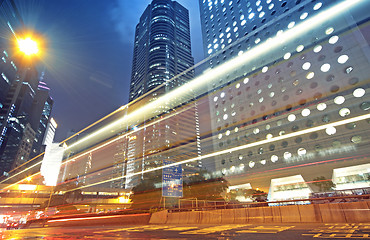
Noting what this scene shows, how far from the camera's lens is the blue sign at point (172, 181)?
44.2ft

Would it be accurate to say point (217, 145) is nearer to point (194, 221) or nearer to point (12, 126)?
point (194, 221)

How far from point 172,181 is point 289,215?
7.82 meters

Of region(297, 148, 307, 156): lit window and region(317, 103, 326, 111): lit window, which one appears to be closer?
region(317, 103, 326, 111): lit window

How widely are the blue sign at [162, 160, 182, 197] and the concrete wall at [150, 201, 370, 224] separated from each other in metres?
1.51

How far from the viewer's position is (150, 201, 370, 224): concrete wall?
7.30 m

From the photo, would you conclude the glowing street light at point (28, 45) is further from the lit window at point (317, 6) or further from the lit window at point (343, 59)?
the lit window at point (317, 6)

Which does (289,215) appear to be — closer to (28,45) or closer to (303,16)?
(28,45)

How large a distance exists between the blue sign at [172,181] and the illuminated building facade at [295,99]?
308 inches

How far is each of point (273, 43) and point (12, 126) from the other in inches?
5041

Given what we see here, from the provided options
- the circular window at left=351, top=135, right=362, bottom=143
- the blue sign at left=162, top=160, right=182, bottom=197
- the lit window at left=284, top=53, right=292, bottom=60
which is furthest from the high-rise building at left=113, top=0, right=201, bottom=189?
the blue sign at left=162, top=160, right=182, bottom=197

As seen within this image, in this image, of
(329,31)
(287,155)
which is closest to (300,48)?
(329,31)

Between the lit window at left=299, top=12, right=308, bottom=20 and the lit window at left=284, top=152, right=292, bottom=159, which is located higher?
the lit window at left=299, top=12, right=308, bottom=20

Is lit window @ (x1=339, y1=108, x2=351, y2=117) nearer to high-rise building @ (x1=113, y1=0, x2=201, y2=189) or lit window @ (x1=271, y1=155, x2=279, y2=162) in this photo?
lit window @ (x1=271, y1=155, x2=279, y2=162)

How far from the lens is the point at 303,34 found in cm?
3334
